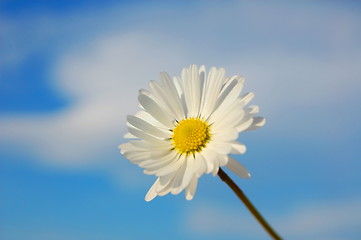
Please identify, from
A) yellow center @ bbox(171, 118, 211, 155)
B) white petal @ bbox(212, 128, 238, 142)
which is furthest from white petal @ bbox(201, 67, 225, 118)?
white petal @ bbox(212, 128, 238, 142)

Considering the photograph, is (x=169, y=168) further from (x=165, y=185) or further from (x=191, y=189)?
(x=191, y=189)

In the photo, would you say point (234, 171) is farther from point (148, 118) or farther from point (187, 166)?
point (148, 118)

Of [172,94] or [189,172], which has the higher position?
[172,94]

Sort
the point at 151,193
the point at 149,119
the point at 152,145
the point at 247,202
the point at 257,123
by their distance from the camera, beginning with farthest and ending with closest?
the point at 149,119 → the point at 152,145 → the point at 151,193 → the point at 257,123 → the point at 247,202

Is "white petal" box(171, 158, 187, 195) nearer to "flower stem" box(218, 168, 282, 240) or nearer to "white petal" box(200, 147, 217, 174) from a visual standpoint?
"white petal" box(200, 147, 217, 174)

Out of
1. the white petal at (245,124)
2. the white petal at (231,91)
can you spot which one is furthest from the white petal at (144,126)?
the white petal at (245,124)

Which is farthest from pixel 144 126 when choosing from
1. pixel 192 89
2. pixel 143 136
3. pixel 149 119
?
pixel 192 89

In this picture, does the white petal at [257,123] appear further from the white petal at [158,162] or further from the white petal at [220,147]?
the white petal at [158,162]
